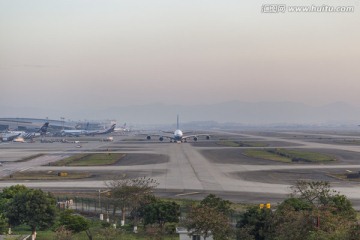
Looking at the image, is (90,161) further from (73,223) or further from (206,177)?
(73,223)

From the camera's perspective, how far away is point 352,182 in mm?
62656

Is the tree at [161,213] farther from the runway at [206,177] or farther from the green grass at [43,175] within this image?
the green grass at [43,175]

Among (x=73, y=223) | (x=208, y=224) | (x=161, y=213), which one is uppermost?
(x=208, y=224)

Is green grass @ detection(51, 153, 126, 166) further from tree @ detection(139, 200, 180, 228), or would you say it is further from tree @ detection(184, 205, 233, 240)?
tree @ detection(184, 205, 233, 240)

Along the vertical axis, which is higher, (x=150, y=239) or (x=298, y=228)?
(x=298, y=228)

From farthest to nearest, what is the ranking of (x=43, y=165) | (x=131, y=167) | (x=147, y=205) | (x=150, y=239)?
(x=43, y=165)
(x=131, y=167)
(x=147, y=205)
(x=150, y=239)

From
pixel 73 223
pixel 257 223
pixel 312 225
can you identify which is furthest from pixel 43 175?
pixel 312 225

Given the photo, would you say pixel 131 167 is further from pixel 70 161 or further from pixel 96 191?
pixel 96 191

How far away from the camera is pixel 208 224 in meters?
28.3

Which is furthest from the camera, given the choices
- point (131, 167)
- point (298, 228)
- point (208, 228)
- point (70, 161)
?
point (70, 161)

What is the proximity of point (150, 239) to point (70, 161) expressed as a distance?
213 feet

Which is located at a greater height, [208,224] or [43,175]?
[208,224]

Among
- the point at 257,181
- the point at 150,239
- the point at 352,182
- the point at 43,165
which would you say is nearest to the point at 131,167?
the point at 43,165

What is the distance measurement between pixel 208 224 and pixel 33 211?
525 inches
